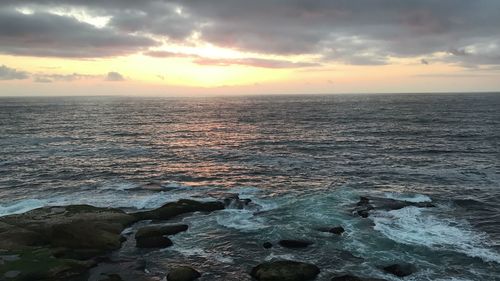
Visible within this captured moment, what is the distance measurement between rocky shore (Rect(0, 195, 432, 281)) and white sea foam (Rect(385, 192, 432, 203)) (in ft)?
4.57

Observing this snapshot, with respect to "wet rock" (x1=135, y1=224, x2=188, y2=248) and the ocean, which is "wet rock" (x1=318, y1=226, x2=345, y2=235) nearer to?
the ocean

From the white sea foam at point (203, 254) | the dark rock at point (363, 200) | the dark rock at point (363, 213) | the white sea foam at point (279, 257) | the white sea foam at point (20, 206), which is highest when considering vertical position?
the dark rock at point (363, 200)

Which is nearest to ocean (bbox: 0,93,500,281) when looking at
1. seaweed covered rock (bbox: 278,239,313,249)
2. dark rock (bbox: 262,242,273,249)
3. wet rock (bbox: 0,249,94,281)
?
dark rock (bbox: 262,242,273,249)

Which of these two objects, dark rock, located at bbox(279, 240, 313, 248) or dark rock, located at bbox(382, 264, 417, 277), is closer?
dark rock, located at bbox(382, 264, 417, 277)

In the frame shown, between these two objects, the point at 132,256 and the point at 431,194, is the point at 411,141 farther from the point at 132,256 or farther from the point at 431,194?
the point at 132,256

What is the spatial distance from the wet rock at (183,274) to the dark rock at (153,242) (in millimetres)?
5298

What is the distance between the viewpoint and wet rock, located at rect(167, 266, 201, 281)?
26.2 meters

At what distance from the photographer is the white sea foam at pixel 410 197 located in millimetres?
42656

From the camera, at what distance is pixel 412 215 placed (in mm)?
38000

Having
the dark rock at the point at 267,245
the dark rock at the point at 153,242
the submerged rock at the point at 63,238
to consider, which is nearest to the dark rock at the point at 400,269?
the dark rock at the point at 267,245

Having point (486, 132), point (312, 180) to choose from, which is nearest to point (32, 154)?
point (312, 180)

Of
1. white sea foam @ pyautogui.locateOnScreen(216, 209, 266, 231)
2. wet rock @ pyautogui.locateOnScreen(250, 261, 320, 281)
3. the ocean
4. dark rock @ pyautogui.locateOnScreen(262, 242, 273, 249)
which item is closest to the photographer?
wet rock @ pyautogui.locateOnScreen(250, 261, 320, 281)

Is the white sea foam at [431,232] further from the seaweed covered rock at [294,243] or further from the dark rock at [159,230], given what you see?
the dark rock at [159,230]

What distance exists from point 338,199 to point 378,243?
1185cm
